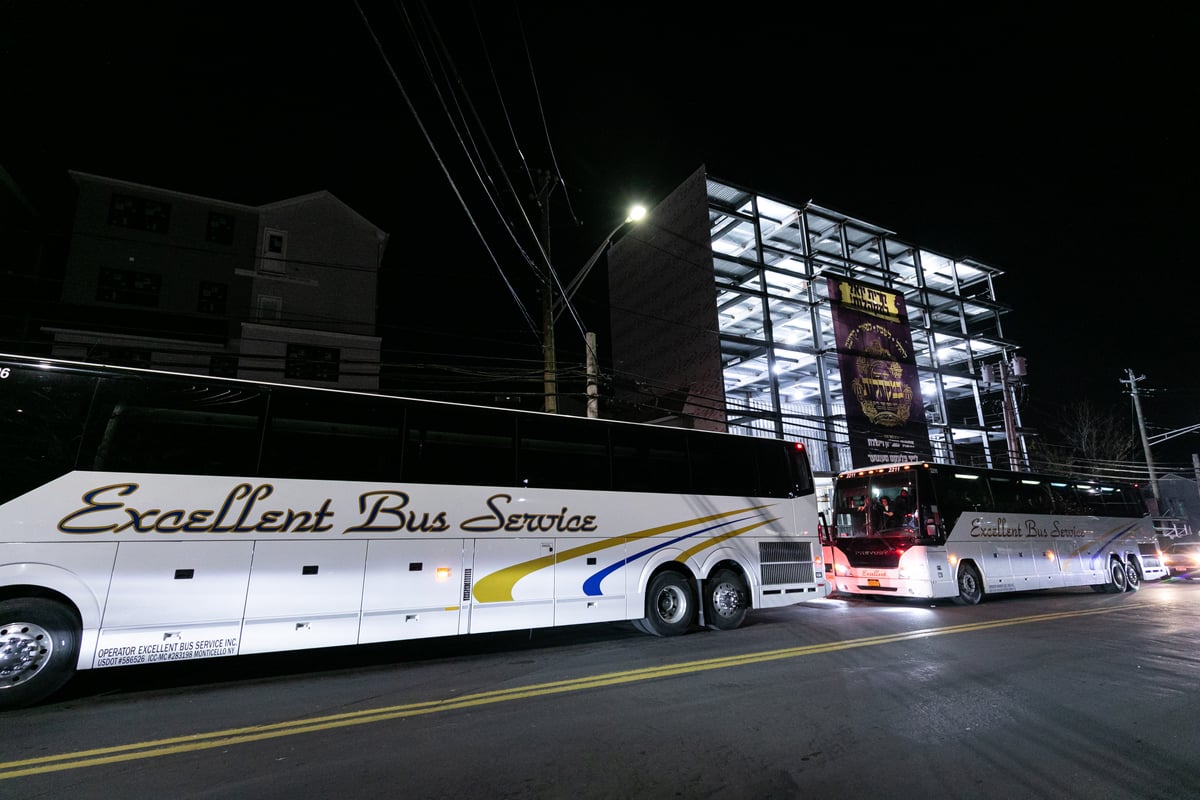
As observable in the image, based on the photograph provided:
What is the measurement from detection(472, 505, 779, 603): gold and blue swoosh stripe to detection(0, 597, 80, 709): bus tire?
428 cm

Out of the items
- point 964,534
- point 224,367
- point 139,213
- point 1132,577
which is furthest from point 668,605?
point 139,213

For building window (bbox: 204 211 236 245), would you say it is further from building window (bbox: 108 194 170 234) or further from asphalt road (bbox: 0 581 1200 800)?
asphalt road (bbox: 0 581 1200 800)

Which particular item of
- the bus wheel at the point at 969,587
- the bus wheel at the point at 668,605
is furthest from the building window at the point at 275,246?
the bus wheel at the point at 969,587

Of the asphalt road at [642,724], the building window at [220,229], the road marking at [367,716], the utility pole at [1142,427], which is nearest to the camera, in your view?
the asphalt road at [642,724]

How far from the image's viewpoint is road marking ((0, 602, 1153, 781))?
4172mm

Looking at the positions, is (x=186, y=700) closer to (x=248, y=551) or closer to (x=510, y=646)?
(x=248, y=551)

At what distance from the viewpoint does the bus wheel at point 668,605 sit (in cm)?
935

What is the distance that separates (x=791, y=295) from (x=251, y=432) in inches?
981

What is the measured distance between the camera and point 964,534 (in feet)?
45.8

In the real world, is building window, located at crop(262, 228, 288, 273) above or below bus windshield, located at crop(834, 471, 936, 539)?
above

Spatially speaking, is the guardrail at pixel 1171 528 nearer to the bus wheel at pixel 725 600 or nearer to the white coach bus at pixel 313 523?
the bus wheel at pixel 725 600

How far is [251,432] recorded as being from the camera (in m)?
7.04

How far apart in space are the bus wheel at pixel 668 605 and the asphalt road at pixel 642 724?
2.45 ft

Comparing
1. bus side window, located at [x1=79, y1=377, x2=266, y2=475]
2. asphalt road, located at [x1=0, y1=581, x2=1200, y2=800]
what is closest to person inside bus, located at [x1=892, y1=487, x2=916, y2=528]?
asphalt road, located at [x1=0, y1=581, x2=1200, y2=800]
